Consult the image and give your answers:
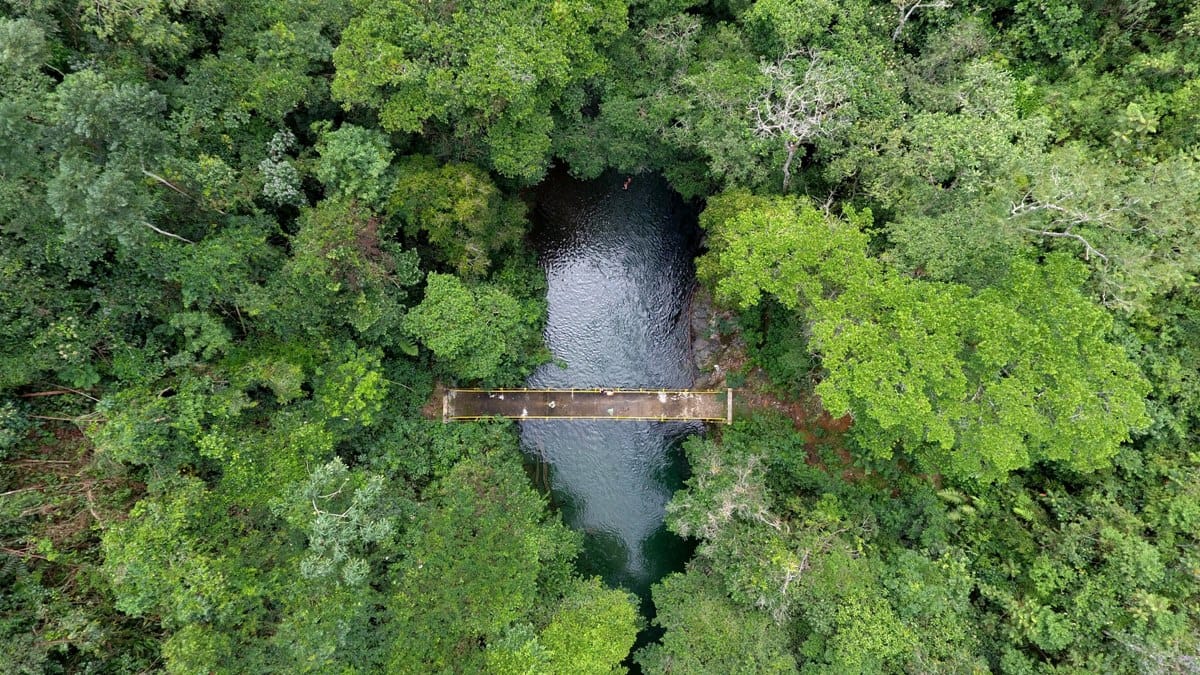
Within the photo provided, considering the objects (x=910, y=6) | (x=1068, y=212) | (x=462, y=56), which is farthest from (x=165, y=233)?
(x=1068, y=212)

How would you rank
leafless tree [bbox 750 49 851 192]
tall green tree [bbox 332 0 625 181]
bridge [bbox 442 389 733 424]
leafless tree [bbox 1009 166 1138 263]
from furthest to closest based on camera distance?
bridge [bbox 442 389 733 424] < leafless tree [bbox 750 49 851 192] < tall green tree [bbox 332 0 625 181] < leafless tree [bbox 1009 166 1138 263]

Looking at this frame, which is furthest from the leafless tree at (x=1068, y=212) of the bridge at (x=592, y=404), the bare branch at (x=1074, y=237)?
the bridge at (x=592, y=404)

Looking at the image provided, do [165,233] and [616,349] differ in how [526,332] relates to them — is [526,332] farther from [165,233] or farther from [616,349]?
[165,233]

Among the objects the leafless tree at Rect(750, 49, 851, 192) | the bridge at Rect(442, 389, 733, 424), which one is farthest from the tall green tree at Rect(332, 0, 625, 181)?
the bridge at Rect(442, 389, 733, 424)

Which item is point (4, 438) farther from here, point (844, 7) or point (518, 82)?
point (844, 7)

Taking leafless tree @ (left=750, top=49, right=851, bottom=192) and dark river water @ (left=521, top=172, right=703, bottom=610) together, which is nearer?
leafless tree @ (left=750, top=49, right=851, bottom=192)

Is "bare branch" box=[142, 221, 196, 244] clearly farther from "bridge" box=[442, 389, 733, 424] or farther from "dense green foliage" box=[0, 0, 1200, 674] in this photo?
"bridge" box=[442, 389, 733, 424]
